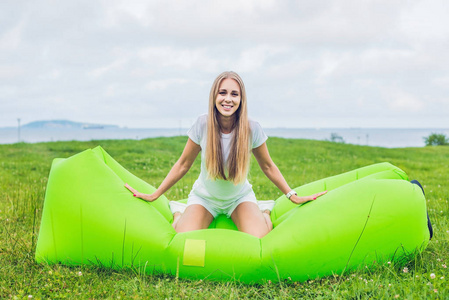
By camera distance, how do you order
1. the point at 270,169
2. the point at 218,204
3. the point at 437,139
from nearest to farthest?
1. the point at 270,169
2. the point at 218,204
3. the point at 437,139

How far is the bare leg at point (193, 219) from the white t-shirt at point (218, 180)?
178mm

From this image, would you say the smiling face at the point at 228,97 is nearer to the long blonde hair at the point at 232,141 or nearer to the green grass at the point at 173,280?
the long blonde hair at the point at 232,141

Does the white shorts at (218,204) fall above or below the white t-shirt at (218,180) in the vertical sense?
below

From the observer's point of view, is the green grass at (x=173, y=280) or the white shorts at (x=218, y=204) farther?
the white shorts at (x=218, y=204)

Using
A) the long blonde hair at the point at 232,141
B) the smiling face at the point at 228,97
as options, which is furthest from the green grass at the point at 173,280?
the smiling face at the point at 228,97

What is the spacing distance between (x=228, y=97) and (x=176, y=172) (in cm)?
101

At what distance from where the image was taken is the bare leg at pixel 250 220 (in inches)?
158

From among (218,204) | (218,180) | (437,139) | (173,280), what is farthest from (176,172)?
(437,139)

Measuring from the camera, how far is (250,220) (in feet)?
13.5

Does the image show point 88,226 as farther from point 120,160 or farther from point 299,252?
point 120,160

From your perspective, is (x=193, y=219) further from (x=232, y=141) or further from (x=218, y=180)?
(x=232, y=141)

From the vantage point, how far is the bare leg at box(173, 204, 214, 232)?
13.2 ft

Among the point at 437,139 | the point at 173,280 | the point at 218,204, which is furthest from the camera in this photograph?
the point at 437,139

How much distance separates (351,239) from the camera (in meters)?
3.38
